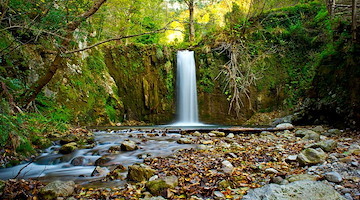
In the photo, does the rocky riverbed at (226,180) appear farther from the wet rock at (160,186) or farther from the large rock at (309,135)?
the large rock at (309,135)

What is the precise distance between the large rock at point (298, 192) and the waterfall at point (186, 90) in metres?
9.93

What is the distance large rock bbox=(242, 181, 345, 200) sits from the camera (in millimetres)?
1671

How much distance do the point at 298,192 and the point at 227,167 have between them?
1.09 meters

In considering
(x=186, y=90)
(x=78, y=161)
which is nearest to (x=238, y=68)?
(x=186, y=90)

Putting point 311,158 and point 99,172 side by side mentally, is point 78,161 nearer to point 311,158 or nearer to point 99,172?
point 99,172

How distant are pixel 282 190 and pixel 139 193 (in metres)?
1.38

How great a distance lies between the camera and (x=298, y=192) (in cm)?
175

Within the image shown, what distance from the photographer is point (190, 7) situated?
49.3ft


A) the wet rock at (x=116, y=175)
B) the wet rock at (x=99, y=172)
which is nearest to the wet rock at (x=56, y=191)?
the wet rock at (x=116, y=175)

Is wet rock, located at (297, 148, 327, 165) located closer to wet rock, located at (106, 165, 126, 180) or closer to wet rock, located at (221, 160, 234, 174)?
wet rock, located at (221, 160, 234, 174)

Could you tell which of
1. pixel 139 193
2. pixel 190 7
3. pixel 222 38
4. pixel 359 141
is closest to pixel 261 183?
pixel 139 193

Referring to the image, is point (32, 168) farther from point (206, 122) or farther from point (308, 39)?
point (308, 39)

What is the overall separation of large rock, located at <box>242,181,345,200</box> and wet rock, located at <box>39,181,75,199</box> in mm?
1798

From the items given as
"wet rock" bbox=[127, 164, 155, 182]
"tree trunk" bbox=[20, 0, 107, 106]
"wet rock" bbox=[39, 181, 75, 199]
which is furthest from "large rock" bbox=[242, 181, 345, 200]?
"tree trunk" bbox=[20, 0, 107, 106]
